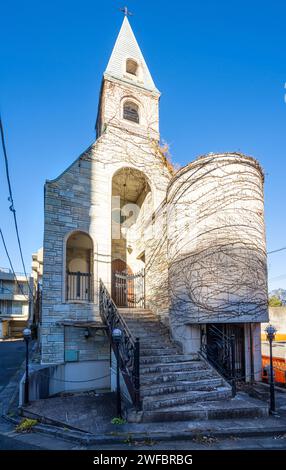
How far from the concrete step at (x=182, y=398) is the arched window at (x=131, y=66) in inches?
556

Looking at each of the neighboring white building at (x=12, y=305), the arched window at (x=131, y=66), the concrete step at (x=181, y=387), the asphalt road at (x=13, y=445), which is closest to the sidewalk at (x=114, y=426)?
the asphalt road at (x=13, y=445)

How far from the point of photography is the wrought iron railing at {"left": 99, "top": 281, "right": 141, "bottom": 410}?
240 inches

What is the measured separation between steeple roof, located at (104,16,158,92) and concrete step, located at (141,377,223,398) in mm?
11923

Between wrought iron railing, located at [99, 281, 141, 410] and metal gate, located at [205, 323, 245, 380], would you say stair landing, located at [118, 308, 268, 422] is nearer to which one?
wrought iron railing, located at [99, 281, 141, 410]

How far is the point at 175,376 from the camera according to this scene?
708 cm

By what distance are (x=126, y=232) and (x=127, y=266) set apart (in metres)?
1.64

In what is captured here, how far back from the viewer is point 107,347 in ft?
32.1

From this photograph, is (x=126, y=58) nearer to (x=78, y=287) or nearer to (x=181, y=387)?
(x=78, y=287)

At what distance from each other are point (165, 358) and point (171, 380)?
0.82 m

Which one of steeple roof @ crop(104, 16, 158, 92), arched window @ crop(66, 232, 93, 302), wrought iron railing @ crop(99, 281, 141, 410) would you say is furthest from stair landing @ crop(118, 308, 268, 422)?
steeple roof @ crop(104, 16, 158, 92)

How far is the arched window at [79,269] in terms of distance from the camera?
10.3 m

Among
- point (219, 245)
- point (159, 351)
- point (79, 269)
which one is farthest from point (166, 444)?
point (79, 269)

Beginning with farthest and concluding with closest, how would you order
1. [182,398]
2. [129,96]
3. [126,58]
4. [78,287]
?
[126,58] → [129,96] → [78,287] → [182,398]
